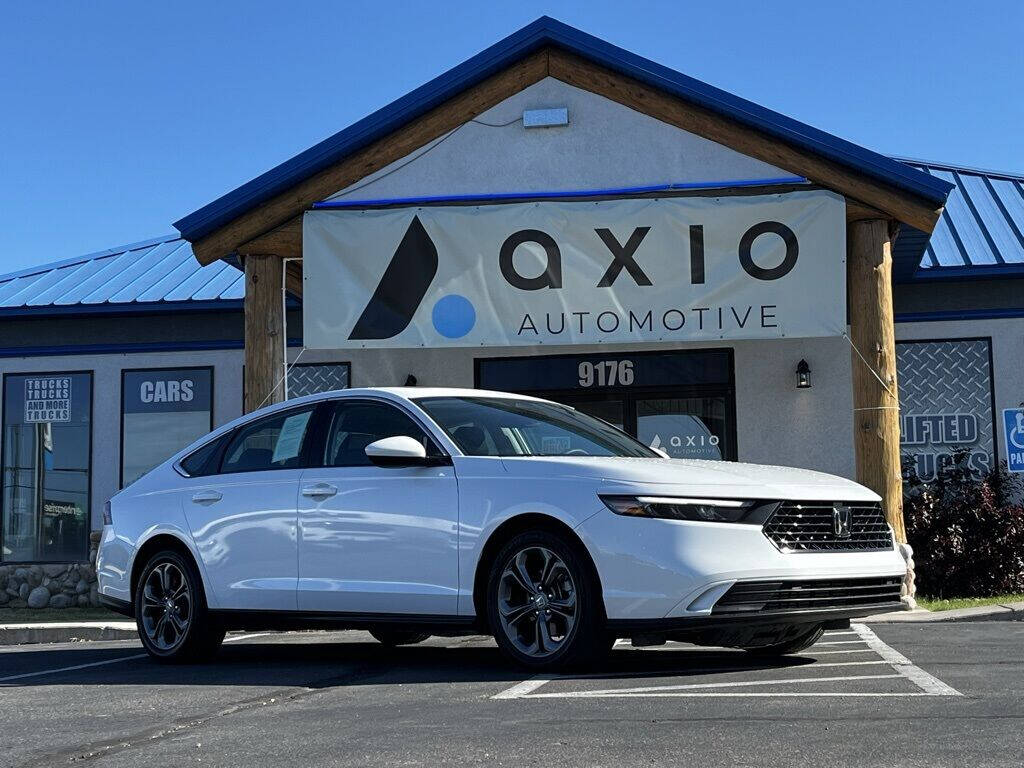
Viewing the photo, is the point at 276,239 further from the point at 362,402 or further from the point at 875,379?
the point at 875,379

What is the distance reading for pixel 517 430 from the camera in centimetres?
798

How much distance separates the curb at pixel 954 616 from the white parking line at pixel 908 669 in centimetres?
157

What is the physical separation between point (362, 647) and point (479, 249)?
4.74 meters

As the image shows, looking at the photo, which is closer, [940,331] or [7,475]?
[940,331]

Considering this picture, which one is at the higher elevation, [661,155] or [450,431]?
[661,155]

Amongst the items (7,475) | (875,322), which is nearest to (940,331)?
(875,322)

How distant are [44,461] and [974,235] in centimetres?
1207

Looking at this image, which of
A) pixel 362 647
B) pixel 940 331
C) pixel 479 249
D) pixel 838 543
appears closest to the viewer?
pixel 838 543

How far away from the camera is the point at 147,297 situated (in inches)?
692

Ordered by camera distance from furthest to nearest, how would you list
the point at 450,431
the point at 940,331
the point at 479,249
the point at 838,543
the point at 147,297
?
the point at 147,297 < the point at 940,331 < the point at 479,249 < the point at 450,431 < the point at 838,543

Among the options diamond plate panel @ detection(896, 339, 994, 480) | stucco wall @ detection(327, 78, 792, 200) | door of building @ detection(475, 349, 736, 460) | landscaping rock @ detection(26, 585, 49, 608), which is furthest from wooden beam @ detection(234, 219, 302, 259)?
diamond plate panel @ detection(896, 339, 994, 480)

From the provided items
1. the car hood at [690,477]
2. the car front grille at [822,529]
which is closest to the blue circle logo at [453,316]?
the car hood at [690,477]

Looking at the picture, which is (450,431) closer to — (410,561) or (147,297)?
(410,561)

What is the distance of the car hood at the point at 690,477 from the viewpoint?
680cm
